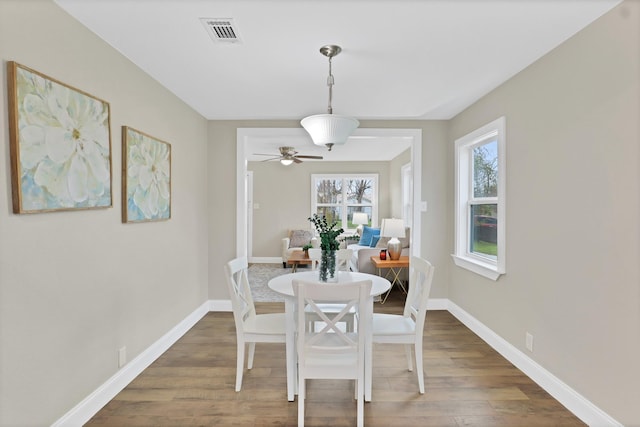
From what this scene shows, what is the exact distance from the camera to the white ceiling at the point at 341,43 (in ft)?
6.36

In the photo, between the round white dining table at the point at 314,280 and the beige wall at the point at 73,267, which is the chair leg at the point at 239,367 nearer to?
the round white dining table at the point at 314,280

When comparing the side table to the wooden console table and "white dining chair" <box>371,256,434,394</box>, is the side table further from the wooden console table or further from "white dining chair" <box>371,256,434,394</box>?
"white dining chair" <box>371,256,434,394</box>

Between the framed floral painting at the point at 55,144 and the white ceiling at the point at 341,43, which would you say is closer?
the framed floral painting at the point at 55,144

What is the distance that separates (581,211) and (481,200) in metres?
1.54

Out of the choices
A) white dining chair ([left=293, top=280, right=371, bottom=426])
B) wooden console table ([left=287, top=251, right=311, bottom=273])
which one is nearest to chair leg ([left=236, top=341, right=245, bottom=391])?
white dining chair ([left=293, top=280, right=371, bottom=426])

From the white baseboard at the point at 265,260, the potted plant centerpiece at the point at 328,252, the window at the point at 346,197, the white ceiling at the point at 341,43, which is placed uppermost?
the white ceiling at the point at 341,43

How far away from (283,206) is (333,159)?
158 cm

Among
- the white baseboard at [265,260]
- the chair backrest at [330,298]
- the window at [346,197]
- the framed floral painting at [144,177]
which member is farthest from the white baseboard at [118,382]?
the window at [346,197]

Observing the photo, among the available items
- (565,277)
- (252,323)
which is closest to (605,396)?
(565,277)

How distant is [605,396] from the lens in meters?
1.99

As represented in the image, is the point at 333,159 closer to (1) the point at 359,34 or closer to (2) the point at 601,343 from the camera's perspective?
(1) the point at 359,34

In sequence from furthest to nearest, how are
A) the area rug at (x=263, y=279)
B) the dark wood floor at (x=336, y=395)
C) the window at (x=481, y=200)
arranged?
the area rug at (x=263, y=279) → the window at (x=481, y=200) → the dark wood floor at (x=336, y=395)

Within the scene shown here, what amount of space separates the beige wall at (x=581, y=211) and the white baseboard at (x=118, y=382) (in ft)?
9.79

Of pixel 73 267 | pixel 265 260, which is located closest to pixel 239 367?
pixel 73 267
